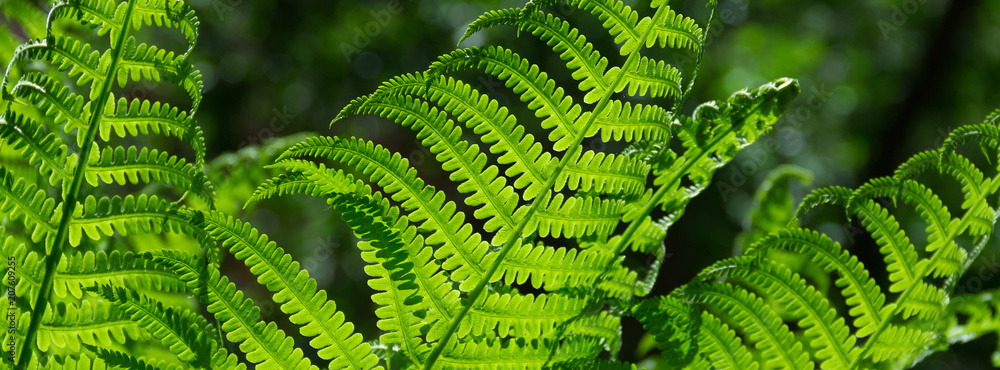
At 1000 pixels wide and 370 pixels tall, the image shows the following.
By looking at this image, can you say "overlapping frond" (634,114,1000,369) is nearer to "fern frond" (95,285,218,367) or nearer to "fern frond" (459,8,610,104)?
"fern frond" (459,8,610,104)

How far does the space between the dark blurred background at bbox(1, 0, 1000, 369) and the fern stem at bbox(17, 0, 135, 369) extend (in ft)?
12.6

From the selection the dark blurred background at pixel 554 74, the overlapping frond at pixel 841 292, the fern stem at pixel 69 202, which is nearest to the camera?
the fern stem at pixel 69 202

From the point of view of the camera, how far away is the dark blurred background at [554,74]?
5.05 m

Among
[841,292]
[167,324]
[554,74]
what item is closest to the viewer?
[167,324]

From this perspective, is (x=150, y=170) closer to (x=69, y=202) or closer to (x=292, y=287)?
(x=69, y=202)

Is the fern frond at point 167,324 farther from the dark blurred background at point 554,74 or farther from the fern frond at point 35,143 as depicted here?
the dark blurred background at point 554,74

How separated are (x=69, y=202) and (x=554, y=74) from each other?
4.74 meters

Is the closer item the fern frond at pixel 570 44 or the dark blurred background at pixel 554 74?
the fern frond at pixel 570 44

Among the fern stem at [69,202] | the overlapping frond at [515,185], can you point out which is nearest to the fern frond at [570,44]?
the overlapping frond at [515,185]

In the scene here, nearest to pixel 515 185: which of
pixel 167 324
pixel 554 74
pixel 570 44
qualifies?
pixel 570 44

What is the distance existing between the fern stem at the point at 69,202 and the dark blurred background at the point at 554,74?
3853 millimetres

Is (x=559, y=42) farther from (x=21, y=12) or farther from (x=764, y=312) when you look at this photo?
(x=21, y=12)

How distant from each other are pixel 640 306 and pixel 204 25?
5.28 metres

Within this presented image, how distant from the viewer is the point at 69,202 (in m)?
0.69
